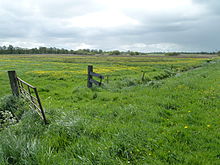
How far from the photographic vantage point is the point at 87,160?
10.6 ft

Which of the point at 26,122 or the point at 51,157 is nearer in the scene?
the point at 51,157

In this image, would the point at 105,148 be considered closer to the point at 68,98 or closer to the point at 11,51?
the point at 68,98

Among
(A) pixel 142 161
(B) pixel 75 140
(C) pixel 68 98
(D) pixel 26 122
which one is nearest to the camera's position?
(A) pixel 142 161

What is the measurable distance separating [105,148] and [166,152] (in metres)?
1.42

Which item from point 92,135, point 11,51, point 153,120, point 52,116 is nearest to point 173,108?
point 153,120

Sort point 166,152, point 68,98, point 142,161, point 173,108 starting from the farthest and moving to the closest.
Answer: point 68,98
point 173,108
point 166,152
point 142,161

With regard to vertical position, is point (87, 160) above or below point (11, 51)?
below

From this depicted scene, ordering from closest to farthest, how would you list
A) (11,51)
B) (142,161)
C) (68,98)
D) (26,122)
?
(142,161), (26,122), (68,98), (11,51)

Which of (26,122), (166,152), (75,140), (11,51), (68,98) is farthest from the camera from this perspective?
(11,51)

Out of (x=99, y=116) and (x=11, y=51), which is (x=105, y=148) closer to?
(x=99, y=116)

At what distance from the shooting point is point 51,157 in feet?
10.7

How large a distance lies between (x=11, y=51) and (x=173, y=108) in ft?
487

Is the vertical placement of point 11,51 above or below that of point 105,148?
above

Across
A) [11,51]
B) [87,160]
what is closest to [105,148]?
[87,160]
